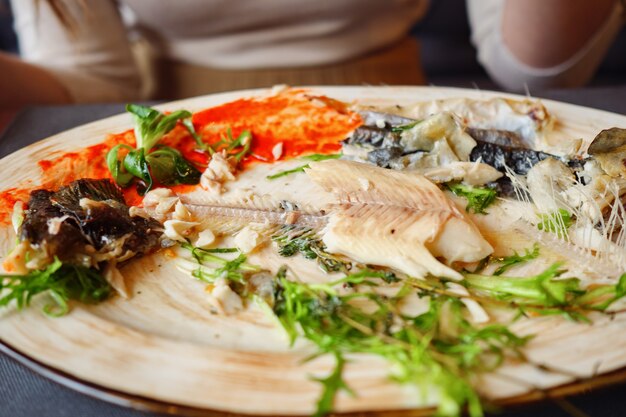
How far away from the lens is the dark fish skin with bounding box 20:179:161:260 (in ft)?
4.23

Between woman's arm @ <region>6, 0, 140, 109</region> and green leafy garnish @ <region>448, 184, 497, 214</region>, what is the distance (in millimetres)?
1912

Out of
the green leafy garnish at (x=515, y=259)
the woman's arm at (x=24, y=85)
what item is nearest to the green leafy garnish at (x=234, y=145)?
the green leafy garnish at (x=515, y=259)

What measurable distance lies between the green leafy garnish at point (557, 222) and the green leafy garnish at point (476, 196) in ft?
0.46

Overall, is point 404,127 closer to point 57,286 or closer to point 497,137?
point 497,137

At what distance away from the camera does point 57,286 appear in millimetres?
1231

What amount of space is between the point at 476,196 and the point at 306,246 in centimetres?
48

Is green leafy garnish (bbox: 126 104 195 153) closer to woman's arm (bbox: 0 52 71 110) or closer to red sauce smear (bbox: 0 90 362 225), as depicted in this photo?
red sauce smear (bbox: 0 90 362 225)

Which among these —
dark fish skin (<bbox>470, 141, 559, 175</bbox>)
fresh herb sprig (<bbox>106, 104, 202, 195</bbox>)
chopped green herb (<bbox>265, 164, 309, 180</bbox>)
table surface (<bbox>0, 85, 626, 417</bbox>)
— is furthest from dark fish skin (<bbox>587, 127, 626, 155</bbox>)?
fresh herb sprig (<bbox>106, 104, 202, 195</bbox>)

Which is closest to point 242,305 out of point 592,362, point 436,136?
point 592,362

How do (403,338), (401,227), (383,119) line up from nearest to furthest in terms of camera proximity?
1. (403,338)
2. (401,227)
3. (383,119)

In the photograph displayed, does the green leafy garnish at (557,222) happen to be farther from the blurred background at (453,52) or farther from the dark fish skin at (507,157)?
the blurred background at (453,52)

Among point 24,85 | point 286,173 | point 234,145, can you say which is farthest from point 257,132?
point 24,85

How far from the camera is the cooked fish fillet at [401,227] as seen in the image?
1.28m

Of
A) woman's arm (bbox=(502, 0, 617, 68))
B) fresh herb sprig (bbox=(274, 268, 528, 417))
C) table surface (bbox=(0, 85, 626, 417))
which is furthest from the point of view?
woman's arm (bbox=(502, 0, 617, 68))
